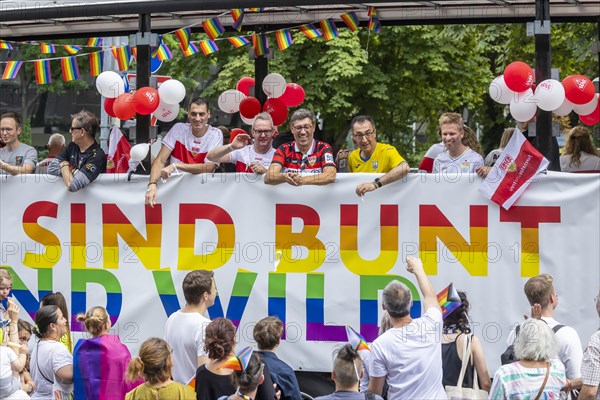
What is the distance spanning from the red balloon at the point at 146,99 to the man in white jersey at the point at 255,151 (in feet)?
2.11

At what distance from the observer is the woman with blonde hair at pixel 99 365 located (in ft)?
24.1

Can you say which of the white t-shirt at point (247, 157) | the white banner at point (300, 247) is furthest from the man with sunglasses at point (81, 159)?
the white t-shirt at point (247, 157)

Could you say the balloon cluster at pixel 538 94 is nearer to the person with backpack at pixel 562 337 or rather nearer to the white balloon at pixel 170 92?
the person with backpack at pixel 562 337

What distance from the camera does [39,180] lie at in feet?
31.8

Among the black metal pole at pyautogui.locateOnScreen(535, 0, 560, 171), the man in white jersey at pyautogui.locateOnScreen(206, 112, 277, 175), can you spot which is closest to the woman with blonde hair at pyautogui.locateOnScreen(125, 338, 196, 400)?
the man in white jersey at pyautogui.locateOnScreen(206, 112, 277, 175)

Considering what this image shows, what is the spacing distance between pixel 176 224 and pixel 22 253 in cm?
155

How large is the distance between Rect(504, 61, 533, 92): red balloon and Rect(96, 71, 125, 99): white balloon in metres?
3.66

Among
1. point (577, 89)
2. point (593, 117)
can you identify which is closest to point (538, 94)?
point (577, 89)

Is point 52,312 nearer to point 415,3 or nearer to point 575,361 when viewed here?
point 575,361

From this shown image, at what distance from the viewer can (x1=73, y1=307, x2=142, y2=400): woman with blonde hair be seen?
289 inches

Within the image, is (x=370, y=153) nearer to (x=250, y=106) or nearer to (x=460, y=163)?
(x=460, y=163)

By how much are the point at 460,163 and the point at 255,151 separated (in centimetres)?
186

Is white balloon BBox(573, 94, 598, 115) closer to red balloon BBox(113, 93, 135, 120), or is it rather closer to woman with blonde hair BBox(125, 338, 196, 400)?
red balloon BBox(113, 93, 135, 120)

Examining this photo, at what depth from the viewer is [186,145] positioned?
9.80m
